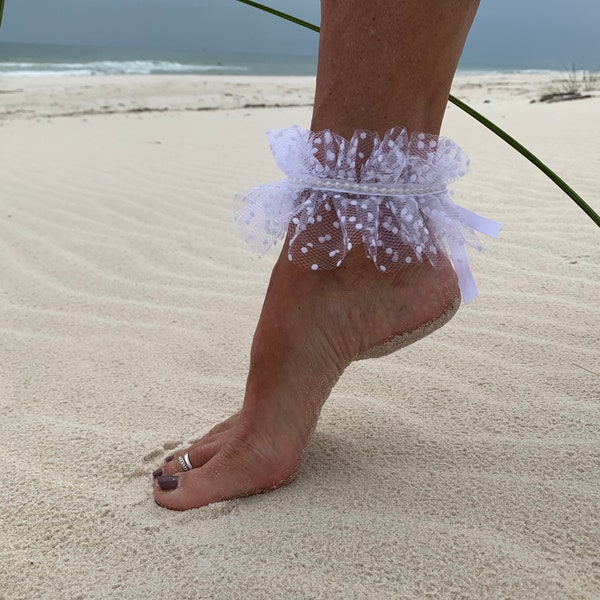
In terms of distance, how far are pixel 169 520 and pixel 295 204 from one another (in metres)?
0.50

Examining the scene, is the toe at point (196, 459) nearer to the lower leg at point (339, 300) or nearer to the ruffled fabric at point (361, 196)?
the lower leg at point (339, 300)

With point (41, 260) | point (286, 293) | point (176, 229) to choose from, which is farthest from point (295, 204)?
point (176, 229)

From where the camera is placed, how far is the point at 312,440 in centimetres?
122

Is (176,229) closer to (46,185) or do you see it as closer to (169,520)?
(46,185)

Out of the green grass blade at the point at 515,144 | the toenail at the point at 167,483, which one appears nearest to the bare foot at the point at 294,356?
the toenail at the point at 167,483

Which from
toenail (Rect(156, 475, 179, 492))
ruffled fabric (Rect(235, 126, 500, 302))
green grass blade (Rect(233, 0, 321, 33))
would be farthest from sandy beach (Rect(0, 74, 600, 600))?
green grass blade (Rect(233, 0, 321, 33))

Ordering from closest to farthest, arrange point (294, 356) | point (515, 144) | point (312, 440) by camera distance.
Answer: point (515, 144) < point (294, 356) < point (312, 440)

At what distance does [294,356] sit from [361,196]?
0.26 metres

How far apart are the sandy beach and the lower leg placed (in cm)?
6

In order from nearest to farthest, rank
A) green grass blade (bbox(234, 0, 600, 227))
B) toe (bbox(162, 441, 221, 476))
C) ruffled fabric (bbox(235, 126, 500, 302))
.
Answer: green grass blade (bbox(234, 0, 600, 227)) < ruffled fabric (bbox(235, 126, 500, 302)) < toe (bbox(162, 441, 221, 476))

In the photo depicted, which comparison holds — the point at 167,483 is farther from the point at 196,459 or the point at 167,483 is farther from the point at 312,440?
the point at 312,440

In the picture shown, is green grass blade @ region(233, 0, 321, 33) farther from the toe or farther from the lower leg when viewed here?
the toe

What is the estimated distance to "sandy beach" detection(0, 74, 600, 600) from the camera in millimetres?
894

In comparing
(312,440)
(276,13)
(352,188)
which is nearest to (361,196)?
(352,188)
